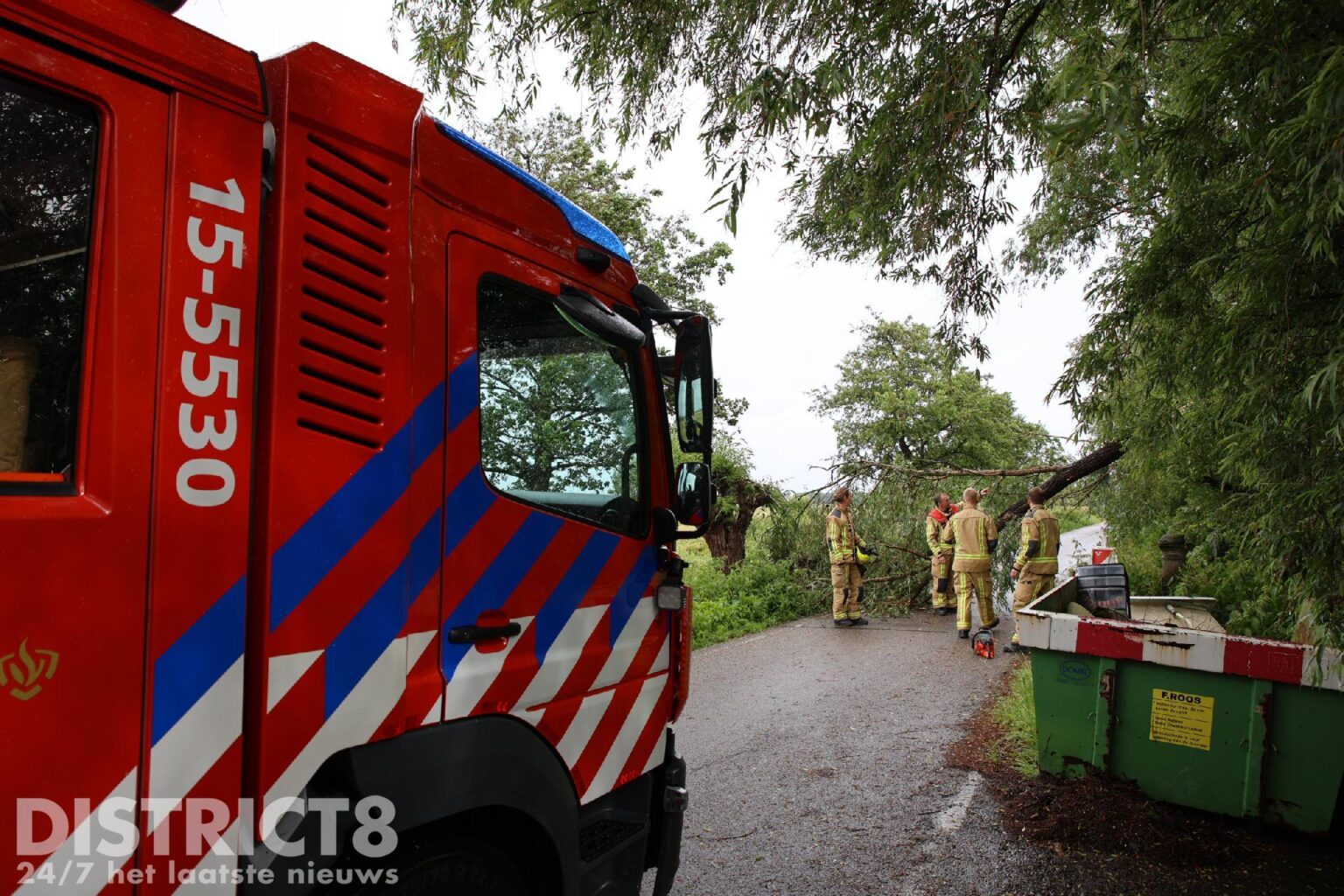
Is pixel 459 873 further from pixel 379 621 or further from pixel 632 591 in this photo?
pixel 632 591

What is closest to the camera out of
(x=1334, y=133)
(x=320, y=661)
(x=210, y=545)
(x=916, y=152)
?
(x=210, y=545)

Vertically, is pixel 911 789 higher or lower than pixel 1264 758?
lower

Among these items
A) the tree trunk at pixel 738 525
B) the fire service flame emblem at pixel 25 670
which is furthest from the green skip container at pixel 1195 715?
the tree trunk at pixel 738 525

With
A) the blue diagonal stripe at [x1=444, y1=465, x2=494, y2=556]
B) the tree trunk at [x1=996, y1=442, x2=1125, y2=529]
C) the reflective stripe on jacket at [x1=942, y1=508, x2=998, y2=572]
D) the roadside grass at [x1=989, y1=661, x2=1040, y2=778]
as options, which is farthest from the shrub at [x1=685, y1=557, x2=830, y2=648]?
the blue diagonal stripe at [x1=444, y1=465, x2=494, y2=556]

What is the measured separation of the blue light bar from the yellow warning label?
3625 mm

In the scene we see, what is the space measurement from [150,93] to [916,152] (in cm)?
320

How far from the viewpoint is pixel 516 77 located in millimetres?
4691

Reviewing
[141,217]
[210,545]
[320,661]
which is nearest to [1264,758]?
[320,661]

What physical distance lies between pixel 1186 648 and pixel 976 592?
5400mm

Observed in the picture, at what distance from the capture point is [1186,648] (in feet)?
13.7

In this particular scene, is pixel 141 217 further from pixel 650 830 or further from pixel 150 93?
pixel 650 830

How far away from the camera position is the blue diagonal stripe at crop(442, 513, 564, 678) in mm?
2014

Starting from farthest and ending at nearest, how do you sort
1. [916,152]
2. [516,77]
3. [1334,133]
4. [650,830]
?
[516,77] → [916,152] → [650,830] → [1334,133]
